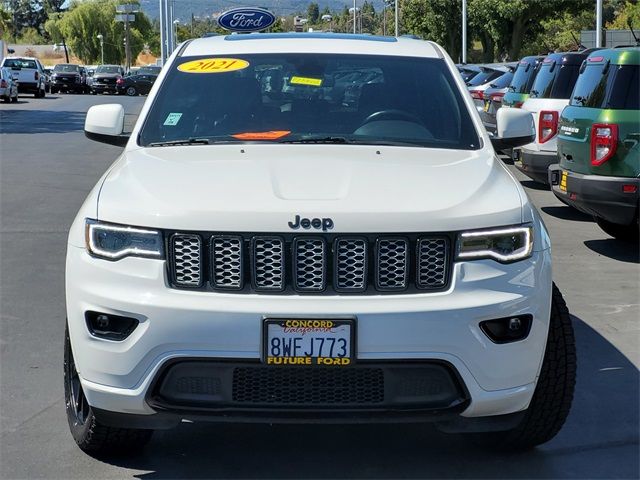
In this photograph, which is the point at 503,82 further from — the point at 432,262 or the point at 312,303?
the point at 312,303

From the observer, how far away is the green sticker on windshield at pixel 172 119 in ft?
18.0

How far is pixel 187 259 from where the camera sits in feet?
13.5

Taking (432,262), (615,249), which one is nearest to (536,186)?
(615,249)

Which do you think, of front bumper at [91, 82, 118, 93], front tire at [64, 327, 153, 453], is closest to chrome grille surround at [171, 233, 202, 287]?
front tire at [64, 327, 153, 453]

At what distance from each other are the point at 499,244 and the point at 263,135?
5.10 ft

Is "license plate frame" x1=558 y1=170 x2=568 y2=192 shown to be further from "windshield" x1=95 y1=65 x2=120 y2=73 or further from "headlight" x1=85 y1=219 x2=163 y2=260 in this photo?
"windshield" x1=95 y1=65 x2=120 y2=73

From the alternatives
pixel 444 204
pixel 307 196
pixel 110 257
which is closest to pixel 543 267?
pixel 444 204

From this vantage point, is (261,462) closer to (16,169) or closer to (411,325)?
(411,325)

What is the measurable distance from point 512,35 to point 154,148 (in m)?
60.5

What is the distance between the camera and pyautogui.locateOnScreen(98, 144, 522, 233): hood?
407 cm

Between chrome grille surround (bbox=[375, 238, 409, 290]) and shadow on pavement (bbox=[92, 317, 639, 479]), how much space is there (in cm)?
91

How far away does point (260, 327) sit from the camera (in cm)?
395

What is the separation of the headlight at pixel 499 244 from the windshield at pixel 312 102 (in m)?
1.12

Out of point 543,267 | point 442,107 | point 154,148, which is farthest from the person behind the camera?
point 442,107
